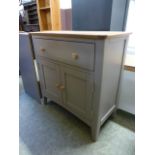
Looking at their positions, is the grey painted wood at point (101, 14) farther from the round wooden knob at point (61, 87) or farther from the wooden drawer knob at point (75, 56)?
the round wooden knob at point (61, 87)

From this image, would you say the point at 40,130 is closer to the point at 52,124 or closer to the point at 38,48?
the point at 52,124

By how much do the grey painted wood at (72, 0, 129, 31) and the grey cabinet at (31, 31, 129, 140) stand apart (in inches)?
12.0

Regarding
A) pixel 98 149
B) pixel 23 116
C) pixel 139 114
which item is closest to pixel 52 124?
pixel 23 116

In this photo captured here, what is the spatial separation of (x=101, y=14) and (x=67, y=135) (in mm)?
1242

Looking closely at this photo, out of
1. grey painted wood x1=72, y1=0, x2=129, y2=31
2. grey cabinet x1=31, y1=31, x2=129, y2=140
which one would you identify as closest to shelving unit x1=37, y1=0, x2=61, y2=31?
grey painted wood x1=72, y1=0, x2=129, y2=31

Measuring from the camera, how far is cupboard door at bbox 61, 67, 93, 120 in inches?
40.3

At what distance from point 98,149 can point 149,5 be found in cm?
118

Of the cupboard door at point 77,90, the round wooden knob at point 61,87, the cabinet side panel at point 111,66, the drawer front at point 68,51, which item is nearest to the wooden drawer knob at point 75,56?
the drawer front at point 68,51

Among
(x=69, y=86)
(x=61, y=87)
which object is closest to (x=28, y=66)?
(x=61, y=87)

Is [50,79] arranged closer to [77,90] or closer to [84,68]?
[77,90]

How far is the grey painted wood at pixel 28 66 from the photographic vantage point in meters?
1.45

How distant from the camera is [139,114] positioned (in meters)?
0.77

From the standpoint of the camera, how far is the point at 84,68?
0.98m

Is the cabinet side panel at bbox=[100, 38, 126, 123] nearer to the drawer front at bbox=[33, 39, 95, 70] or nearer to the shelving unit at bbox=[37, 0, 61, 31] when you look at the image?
the drawer front at bbox=[33, 39, 95, 70]
